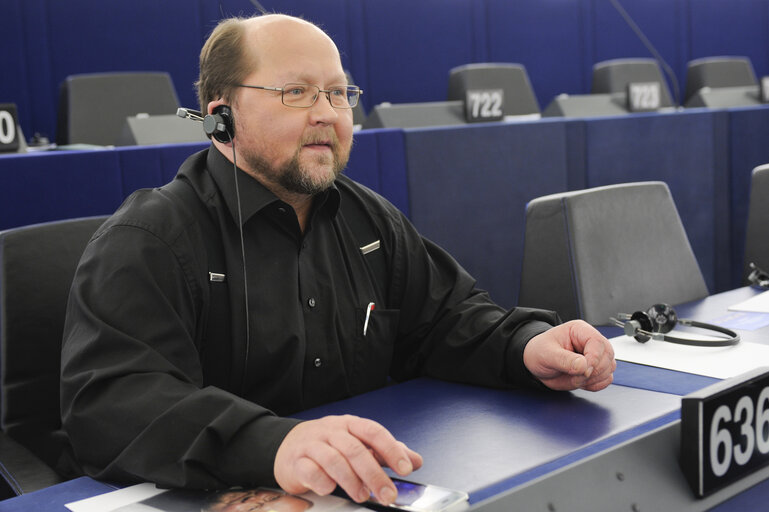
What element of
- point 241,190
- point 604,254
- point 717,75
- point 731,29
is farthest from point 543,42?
point 241,190

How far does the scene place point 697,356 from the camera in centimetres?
145

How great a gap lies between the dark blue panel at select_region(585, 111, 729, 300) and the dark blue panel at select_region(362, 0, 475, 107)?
3151mm

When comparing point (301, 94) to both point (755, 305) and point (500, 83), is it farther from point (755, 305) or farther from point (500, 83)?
point (500, 83)

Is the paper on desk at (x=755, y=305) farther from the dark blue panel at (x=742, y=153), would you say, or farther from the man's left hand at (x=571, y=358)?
the dark blue panel at (x=742, y=153)

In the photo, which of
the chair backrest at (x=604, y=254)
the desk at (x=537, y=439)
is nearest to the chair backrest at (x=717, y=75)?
the chair backrest at (x=604, y=254)

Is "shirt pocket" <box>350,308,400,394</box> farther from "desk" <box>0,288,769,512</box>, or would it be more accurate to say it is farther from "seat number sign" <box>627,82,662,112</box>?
"seat number sign" <box>627,82,662,112</box>

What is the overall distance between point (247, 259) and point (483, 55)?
5619 mm

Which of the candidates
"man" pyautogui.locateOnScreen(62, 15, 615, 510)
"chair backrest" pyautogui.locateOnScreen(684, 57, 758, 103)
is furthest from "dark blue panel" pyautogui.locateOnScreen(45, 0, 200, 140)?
"man" pyautogui.locateOnScreen(62, 15, 615, 510)

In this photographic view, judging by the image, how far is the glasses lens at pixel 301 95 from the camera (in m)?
1.43

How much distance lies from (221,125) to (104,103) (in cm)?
242

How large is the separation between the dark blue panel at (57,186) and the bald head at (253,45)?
27.2 inches

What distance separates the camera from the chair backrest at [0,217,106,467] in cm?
141

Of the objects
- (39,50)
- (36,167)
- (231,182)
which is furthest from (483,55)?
(231,182)

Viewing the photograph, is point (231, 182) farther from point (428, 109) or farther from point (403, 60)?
point (403, 60)
